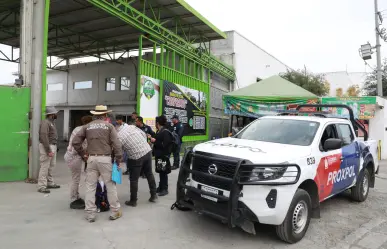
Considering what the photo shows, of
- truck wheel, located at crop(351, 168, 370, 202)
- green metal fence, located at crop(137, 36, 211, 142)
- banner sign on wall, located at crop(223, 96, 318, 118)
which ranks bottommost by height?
truck wheel, located at crop(351, 168, 370, 202)

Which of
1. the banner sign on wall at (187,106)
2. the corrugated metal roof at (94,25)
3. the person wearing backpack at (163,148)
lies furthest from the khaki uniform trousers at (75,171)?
the corrugated metal roof at (94,25)

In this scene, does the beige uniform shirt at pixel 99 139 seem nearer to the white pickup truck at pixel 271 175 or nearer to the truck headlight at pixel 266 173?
the white pickup truck at pixel 271 175

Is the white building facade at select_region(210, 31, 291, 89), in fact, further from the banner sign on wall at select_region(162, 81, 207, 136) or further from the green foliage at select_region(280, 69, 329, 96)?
the banner sign on wall at select_region(162, 81, 207, 136)

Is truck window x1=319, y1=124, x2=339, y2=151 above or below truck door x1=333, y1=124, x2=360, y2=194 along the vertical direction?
above

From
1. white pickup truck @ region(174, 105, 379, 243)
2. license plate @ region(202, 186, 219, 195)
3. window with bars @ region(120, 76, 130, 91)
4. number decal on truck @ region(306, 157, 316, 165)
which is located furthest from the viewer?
window with bars @ region(120, 76, 130, 91)

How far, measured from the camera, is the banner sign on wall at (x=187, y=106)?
39.5ft

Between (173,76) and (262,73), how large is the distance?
12.1 meters

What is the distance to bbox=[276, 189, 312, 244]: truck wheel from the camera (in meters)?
3.92

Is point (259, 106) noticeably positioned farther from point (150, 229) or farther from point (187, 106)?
point (150, 229)

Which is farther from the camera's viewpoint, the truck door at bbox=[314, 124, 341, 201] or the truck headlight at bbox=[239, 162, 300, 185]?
the truck door at bbox=[314, 124, 341, 201]

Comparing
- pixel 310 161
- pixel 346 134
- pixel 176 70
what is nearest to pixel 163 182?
pixel 310 161

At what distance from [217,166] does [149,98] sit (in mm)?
7272

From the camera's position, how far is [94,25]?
14188mm

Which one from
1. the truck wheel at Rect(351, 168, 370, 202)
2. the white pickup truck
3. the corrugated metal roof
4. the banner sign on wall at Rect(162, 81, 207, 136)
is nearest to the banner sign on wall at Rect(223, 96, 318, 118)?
the banner sign on wall at Rect(162, 81, 207, 136)
